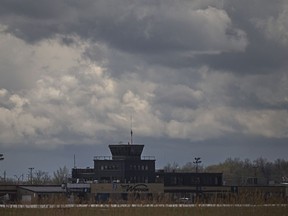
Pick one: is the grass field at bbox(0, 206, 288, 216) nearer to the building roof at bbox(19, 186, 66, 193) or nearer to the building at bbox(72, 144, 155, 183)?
the building roof at bbox(19, 186, 66, 193)

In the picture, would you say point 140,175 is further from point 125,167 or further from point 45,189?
point 45,189

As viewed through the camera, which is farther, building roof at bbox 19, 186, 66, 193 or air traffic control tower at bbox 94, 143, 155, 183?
air traffic control tower at bbox 94, 143, 155, 183

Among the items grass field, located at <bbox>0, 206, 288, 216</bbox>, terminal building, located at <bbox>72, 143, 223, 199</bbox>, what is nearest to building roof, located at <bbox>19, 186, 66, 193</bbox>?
terminal building, located at <bbox>72, 143, 223, 199</bbox>

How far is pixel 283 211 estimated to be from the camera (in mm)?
55156

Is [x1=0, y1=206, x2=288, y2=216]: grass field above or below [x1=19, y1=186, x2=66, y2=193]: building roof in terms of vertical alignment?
below

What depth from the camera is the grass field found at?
54.0 m

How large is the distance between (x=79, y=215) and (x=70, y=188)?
8494 cm

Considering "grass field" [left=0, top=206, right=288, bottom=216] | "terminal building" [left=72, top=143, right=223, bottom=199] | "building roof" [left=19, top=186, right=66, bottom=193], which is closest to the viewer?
"grass field" [left=0, top=206, right=288, bottom=216]

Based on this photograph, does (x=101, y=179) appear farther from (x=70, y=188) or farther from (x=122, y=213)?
(x=122, y=213)

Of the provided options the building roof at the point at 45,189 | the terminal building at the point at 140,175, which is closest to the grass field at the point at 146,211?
the building roof at the point at 45,189

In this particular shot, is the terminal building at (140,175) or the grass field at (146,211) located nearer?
the grass field at (146,211)

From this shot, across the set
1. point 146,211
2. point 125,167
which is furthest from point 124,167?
point 146,211

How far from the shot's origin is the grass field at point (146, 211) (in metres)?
54.0

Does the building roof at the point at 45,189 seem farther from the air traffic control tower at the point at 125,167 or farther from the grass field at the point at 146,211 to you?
the grass field at the point at 146,211
